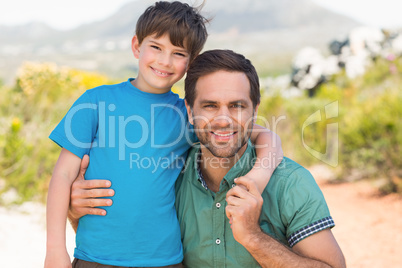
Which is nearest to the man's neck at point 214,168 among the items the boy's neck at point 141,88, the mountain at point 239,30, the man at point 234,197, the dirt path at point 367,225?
the man at point 234,197

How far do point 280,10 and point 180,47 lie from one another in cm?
15372

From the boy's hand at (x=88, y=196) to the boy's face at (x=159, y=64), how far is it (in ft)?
2.24

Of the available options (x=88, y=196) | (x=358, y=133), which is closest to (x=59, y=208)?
(x=88, y=196)

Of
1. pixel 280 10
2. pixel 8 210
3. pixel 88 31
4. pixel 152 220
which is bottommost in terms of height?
pixel 8 210

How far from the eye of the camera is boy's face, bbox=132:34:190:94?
2.64m

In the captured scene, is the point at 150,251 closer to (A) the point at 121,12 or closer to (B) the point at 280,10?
(B) the point at 280,10

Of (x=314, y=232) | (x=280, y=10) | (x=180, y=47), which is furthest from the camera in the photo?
(x=280, y=10)

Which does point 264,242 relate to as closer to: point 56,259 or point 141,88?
point 56,259

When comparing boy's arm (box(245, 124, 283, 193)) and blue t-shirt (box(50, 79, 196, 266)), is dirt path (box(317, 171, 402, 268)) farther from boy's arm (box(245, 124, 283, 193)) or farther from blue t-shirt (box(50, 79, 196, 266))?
blue t-shirt (box(50, 79, 196, 266))

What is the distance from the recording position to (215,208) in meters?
2.35

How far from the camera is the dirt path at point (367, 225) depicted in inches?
204

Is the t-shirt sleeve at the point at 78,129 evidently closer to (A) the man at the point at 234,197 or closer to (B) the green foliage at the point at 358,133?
(A) the man at the point at 234,197

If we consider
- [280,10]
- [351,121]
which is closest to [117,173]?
[351,121]

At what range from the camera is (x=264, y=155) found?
8.18 feet
